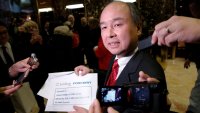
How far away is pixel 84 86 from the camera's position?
1663 millimetres

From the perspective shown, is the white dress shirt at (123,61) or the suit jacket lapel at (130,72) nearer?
the suit jacket lapel at (130,72)

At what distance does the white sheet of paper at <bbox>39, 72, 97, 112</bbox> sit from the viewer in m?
1.62

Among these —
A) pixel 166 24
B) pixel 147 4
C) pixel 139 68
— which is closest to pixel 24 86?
pixel 139 68

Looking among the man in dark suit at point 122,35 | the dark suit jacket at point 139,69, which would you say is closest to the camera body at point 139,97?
the dark suit jacket at point 139,69

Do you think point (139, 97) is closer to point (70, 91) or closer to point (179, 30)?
point (179, 30)

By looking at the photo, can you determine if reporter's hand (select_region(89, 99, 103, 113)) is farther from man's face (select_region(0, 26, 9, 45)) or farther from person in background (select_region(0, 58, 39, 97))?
man's face (select_region(0, 26, 9, 45))

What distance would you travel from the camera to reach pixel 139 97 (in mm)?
1053

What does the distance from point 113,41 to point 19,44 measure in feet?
8.37

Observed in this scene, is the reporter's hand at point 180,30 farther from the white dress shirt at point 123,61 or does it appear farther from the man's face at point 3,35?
the man's face at point 3,35

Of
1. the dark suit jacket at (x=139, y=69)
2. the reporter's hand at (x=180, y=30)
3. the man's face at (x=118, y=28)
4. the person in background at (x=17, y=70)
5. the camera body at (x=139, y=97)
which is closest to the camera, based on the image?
the reporter's hand at (x=180, y=30)

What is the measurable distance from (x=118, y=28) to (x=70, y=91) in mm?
542

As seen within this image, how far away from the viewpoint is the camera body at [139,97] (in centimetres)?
105

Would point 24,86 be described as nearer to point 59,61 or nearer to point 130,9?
point 130,9

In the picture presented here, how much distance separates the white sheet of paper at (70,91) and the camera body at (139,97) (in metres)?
0.56
